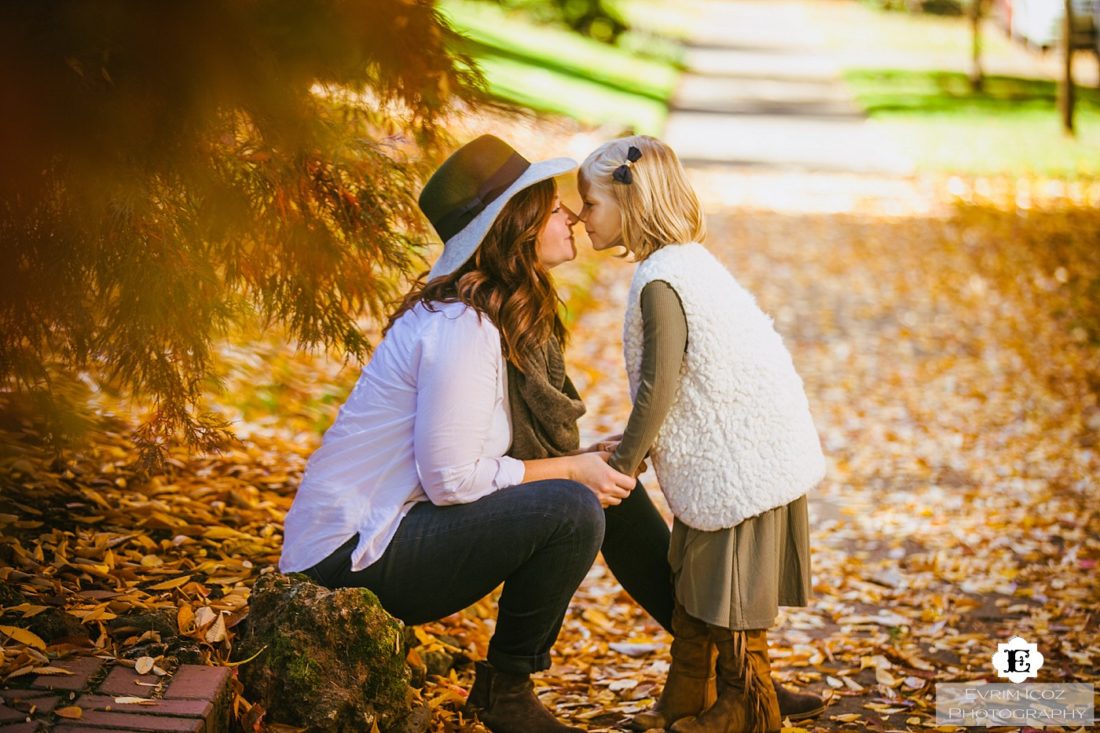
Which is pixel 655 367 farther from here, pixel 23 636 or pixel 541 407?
pixel 23 636

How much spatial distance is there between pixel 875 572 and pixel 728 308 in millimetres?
2147

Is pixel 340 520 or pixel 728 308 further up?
pixel 728 308

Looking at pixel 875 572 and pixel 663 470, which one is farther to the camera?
pixel 875 572

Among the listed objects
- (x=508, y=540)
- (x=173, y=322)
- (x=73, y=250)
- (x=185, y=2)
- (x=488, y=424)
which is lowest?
(x=508, y=540)

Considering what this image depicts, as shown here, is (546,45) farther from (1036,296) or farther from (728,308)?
(728,308)

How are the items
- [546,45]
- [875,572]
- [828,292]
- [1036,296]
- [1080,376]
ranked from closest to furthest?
[875,572] → [1080,376] → [1036,296] → [828,292] → [546,45]

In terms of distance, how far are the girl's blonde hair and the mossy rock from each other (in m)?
1.24

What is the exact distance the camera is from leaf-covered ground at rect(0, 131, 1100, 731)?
11.3 feet

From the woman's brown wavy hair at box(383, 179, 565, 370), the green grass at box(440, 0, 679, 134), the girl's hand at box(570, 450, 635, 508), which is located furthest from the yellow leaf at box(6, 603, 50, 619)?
the green grass at box(440, 0, 679, 134)

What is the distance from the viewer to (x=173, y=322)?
317cm

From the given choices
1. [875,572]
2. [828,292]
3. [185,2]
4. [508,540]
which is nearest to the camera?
[185,2]

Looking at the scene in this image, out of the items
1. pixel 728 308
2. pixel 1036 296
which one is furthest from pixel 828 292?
pixel 728 308

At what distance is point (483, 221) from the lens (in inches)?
123

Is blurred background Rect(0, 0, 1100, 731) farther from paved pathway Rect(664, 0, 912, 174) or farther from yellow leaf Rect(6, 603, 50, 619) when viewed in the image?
paved pathway Rect(664, 0, 912, 174)
